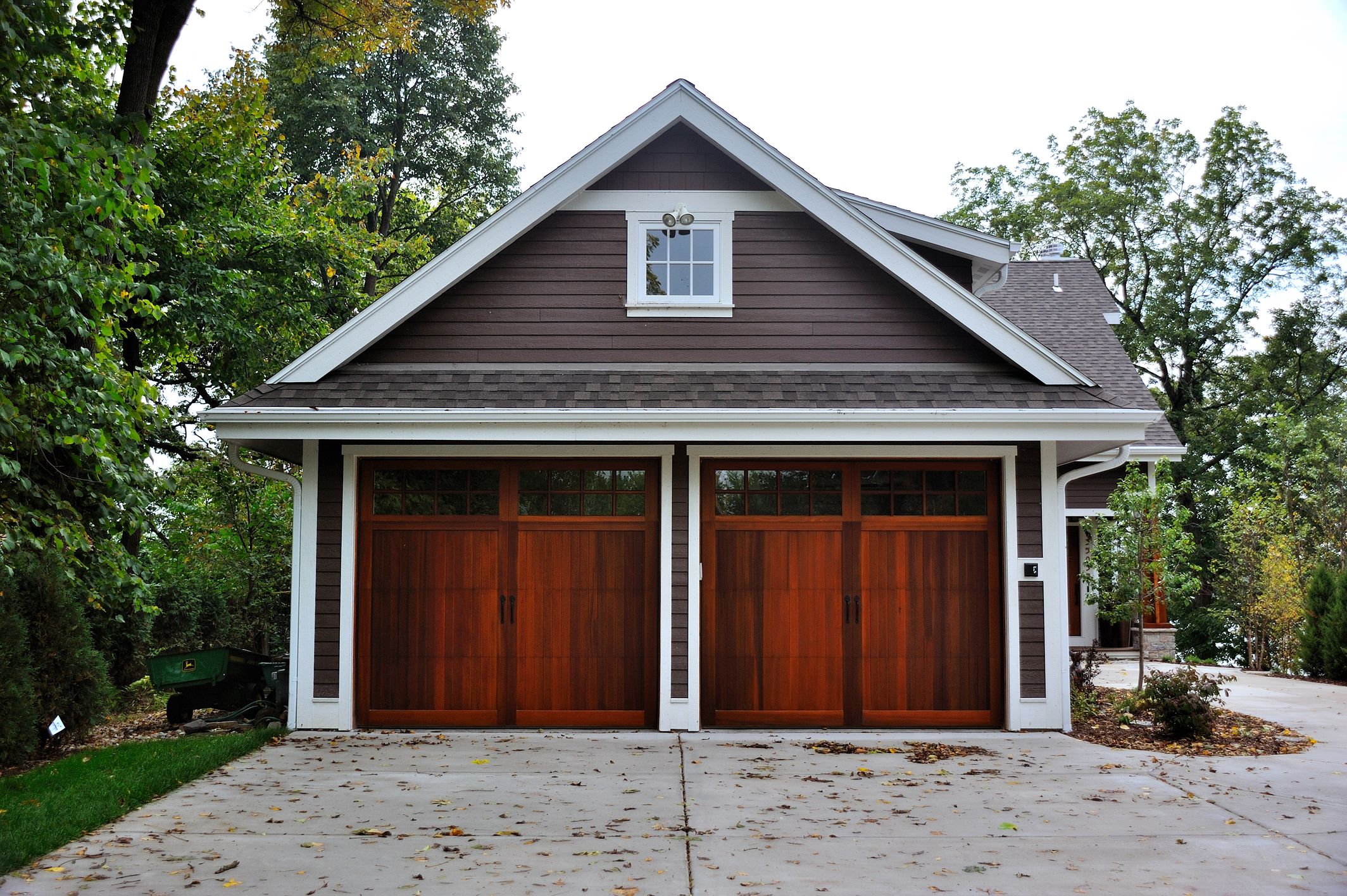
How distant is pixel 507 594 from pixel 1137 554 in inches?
260

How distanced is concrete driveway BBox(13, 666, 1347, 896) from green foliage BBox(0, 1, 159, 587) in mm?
1806

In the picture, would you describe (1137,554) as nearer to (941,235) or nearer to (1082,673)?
(1082,673)

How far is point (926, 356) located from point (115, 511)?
265 inches

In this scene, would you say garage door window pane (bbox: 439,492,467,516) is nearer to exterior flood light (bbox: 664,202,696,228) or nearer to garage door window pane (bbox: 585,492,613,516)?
garage door window pane (bbox: 585,492,613,516)

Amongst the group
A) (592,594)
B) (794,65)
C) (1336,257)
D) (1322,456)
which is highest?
(794,65)

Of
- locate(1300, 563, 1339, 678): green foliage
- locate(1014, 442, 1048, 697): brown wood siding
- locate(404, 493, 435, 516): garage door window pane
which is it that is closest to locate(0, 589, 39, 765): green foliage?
locate(404, 493, 435, 516): garage door window pane

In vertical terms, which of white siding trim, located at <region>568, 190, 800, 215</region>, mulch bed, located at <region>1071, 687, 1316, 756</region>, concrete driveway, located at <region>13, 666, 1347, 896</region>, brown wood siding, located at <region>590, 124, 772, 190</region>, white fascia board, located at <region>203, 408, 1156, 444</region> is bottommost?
mulch bed, located at <region>1071, 687, 1316, 756</region>

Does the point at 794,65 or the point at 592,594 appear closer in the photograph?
the point at 592,594

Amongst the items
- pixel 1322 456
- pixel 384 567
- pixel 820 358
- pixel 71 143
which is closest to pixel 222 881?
pixel 71 143

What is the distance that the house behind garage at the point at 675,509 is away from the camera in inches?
376

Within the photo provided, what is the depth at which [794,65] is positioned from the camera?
806 inches

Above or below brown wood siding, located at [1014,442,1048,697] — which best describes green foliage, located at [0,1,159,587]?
above

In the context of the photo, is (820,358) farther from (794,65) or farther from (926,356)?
(794,65)

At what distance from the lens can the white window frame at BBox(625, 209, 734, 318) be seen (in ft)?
32.9
